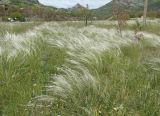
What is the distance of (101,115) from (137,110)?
0.38m

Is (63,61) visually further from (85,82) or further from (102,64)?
(85,82)

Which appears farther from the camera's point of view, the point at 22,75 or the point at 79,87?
the point at 22,75

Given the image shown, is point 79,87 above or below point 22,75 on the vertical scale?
above

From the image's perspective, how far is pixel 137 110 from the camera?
328 centimetres

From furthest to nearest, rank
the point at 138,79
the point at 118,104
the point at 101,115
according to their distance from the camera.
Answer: the point at 138,79, the point at 118,104, the point at 101,115

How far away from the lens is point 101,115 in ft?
10.2

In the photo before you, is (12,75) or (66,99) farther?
(12,75)

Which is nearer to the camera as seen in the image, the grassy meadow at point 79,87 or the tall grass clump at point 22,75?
the grassy meadow at point 79,87

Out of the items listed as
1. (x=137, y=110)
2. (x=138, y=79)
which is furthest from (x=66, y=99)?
(x=138, y=79)

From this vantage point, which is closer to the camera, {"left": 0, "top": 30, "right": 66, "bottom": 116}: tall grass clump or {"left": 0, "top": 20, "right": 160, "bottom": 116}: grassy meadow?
{"left": 0, "top": 20, "right": 160, "bottom": 116}: grassy meadow

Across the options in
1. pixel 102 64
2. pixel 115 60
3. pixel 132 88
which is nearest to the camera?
pixel 132 88

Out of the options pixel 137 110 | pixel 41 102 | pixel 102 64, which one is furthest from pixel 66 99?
pixel 102 64

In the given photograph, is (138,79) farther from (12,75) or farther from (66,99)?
(12,75)

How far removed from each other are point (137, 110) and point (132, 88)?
2.27ft
